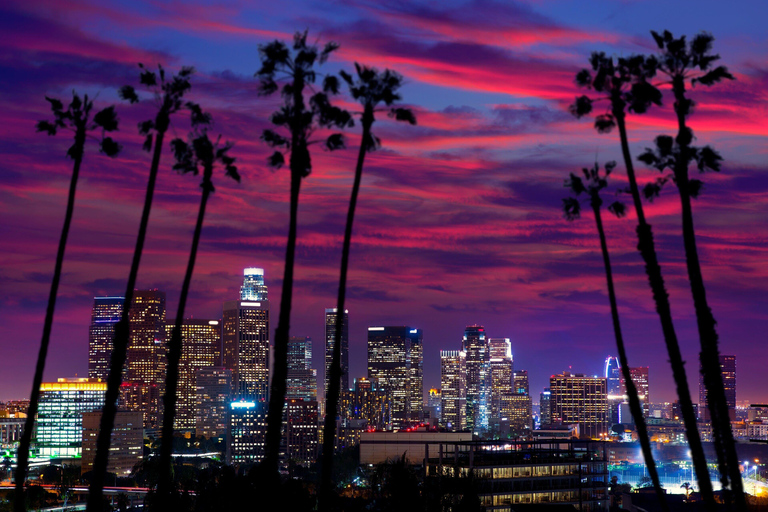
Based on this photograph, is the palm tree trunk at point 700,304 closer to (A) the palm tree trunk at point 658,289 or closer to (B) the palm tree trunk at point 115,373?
(A) the palm tree trunk at point 658,289

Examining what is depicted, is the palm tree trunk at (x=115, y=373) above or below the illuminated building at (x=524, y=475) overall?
above

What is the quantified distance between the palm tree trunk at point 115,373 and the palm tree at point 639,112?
18107 millimetres

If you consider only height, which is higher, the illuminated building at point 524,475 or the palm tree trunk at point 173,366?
the palm tree trunk at point 173,366

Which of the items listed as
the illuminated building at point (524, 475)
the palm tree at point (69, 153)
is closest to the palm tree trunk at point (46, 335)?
the palm tree at point (69, 153)

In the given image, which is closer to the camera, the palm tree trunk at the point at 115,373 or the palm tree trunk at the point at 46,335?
the palm tree trunk at the point at 115,373

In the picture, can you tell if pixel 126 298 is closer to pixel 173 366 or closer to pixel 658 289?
pixel 173 366

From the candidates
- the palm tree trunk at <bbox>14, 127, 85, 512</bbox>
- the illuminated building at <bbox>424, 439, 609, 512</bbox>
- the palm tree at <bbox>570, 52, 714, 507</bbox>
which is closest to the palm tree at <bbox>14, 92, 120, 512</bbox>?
the palm tree trunk at <bbox>14, 127, 85, 512</bbox>

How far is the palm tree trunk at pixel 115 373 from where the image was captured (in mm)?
38781

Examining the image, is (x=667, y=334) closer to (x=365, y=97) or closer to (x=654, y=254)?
(x=654, y=254)

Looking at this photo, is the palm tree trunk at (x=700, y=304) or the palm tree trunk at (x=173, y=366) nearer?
the palm tree trunk at (x=700, y=304)

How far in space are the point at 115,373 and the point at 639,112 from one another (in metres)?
24.6

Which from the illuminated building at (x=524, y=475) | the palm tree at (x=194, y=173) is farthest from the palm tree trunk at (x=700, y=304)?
the illuminated building at (x=524, y=475)

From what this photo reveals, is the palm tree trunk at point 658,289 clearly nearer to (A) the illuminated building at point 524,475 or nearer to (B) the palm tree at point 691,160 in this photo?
(B) the palm tree at point 691,160

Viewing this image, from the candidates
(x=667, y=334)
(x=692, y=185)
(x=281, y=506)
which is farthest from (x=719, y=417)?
(x=281, y=506)
